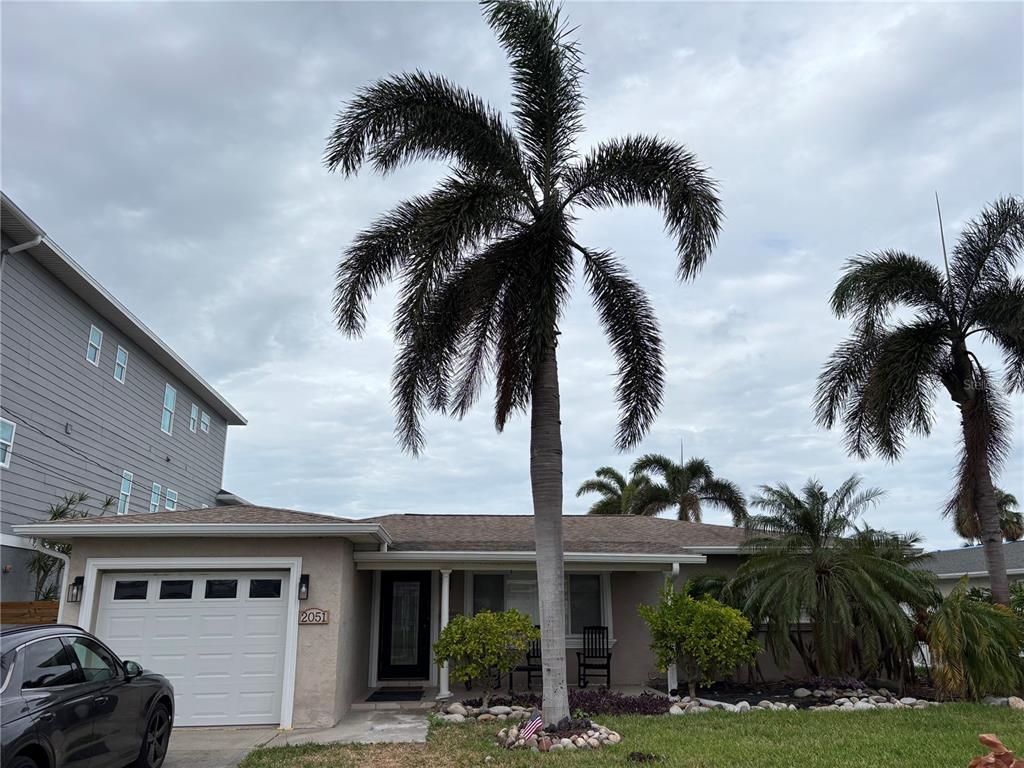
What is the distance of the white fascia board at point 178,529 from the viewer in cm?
1013

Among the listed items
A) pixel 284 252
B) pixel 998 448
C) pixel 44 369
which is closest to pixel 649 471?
pixel 998 448

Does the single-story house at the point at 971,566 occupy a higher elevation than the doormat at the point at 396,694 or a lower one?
higher

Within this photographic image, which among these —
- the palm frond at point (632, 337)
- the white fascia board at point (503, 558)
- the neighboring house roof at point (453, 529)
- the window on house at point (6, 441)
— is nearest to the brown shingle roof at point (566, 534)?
the neighboring house roof at point (453, 529)

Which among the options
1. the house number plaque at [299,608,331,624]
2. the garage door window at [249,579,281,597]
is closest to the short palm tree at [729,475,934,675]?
the house number plaque at [299,608,331,624]

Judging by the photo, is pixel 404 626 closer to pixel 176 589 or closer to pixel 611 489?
pixel 176 589

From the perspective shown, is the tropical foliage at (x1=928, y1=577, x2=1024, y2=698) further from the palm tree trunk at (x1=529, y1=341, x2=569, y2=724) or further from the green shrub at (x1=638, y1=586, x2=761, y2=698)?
the palm tree trunk at (x1=529, y1=341, x2=569, y2=724)

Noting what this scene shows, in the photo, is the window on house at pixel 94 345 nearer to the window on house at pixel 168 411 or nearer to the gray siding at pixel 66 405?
the gray siding at pixel 66 405

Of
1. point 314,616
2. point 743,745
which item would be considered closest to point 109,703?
point 314,616

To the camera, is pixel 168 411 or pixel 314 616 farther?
pixel 168 411

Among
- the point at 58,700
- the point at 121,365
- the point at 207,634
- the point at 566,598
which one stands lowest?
the point at 58,700

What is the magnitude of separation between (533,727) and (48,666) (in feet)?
18.1

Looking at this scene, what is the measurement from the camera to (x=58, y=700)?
5.66 m

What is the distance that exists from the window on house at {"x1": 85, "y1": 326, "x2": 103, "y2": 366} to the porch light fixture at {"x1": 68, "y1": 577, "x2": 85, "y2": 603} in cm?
794

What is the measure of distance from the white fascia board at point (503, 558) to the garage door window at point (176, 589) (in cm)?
252
